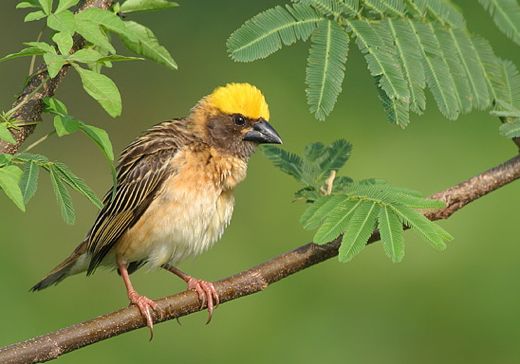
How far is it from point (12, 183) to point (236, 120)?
2.15 meters

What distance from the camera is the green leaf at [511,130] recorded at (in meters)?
4.11

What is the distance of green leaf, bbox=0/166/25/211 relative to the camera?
129 inches

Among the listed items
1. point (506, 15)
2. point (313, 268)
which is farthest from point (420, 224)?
point (313, 268)

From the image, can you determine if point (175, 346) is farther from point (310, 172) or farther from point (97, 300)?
point (310, 172)

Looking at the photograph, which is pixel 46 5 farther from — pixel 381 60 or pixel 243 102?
pixel 243 102

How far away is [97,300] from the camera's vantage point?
23.3 ft

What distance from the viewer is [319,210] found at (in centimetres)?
423

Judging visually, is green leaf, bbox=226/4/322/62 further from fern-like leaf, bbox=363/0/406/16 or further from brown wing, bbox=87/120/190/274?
brown wing, bbox=87/120/190/274

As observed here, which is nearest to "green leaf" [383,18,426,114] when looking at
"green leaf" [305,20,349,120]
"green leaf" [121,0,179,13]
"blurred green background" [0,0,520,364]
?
"green leaf" [305,20,349,120]

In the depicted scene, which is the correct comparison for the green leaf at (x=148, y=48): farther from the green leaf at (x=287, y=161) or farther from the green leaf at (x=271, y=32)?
the green leaf at (x=287, y=161)

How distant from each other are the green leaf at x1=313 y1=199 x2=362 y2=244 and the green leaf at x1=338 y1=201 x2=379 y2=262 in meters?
0.02

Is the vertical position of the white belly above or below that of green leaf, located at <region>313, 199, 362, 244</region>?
below

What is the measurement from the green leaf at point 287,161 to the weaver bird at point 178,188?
0.44 meters

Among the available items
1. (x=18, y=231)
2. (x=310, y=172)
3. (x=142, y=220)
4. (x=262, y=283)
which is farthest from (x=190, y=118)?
(x=18, y=231)
